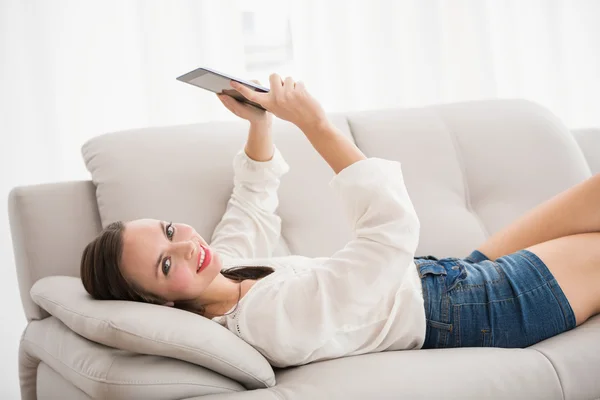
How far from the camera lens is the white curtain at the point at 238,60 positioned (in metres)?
2.47

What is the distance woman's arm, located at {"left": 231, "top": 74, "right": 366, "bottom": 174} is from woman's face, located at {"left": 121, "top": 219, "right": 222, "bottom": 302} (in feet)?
1.13

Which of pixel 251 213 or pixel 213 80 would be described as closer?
pixel 213 80

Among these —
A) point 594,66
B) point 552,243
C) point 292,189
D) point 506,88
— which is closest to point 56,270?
point 292,189

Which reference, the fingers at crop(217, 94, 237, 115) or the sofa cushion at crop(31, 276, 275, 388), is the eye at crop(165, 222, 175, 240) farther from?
the fingers at crop(217, 94, 237, 115)

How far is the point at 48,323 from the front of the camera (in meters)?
1.60

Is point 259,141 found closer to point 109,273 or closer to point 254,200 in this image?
point 254,200

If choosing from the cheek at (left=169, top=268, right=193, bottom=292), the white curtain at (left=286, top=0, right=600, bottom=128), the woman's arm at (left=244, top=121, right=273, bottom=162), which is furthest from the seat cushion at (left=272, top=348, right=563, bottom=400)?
the white curtain at (left=286, top=0, right=600, bottom=128)

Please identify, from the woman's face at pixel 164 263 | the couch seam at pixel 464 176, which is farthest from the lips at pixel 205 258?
the couch seam at pixel 464 176

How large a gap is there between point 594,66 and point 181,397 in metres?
2.72

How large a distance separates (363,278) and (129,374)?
1.51ft

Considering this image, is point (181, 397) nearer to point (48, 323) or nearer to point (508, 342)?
point (48, 323)

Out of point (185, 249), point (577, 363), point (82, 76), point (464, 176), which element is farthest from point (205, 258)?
point (82, 76)

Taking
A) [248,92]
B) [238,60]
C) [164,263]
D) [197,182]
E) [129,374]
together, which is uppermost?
[238,60]

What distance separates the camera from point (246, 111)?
5.70 feet
